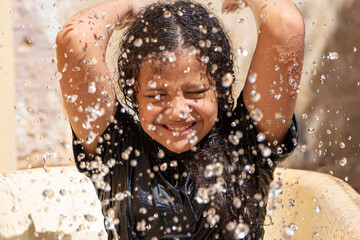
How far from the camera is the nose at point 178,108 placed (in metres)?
0.91

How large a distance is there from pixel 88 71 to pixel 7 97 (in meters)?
0.87

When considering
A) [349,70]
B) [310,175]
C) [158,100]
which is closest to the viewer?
[158,100]

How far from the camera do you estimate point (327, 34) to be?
1.88 metres

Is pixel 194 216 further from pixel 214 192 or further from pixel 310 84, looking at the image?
pixel 310 84

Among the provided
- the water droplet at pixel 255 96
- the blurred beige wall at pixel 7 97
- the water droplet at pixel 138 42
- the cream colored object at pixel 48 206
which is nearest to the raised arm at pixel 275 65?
the water droplet at pixel 255 96

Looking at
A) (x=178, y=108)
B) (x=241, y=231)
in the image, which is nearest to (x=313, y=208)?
(x=241, y=231)

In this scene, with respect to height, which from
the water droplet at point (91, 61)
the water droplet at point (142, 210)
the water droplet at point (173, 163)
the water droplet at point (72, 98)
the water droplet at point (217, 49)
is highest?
the water droplet at point (217, 49)

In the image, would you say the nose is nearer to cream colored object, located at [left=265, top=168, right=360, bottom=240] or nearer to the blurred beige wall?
cream colored object, located at [left=265, top=168, right=360, bottom=240]

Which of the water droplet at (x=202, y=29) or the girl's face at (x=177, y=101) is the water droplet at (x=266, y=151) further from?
the water droplet at (x=202, y=29)

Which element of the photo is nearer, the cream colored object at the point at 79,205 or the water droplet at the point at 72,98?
the water droplet at the point at 72,98

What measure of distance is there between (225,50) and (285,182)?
1.95ft

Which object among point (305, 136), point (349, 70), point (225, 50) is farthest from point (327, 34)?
point (225, 50)

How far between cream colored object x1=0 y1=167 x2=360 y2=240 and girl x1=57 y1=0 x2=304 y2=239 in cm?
23

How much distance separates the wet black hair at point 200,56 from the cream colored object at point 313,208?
0.11 meters
